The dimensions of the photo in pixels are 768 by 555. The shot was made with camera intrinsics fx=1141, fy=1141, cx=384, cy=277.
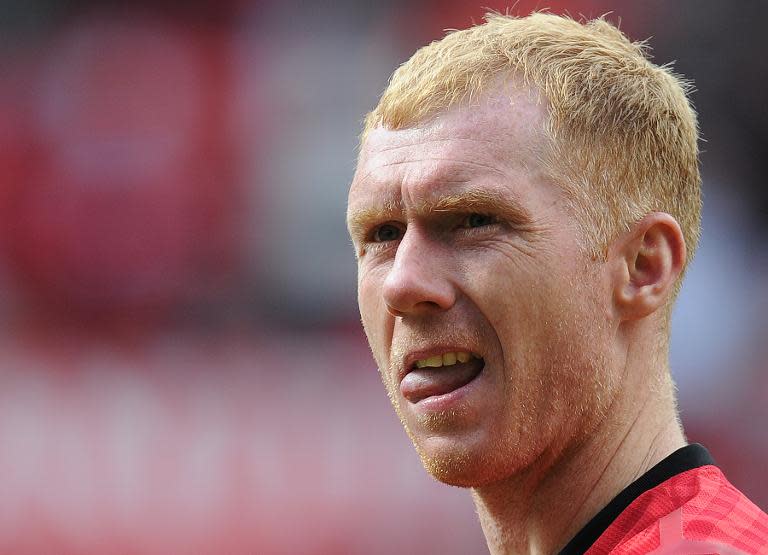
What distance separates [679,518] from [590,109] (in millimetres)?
908

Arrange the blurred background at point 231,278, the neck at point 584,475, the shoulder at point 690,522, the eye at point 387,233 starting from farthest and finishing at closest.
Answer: the blurred background at point 231,278 < the eye at point 387,233 < the neck at point 584,475 < the shoulder at point 690,522

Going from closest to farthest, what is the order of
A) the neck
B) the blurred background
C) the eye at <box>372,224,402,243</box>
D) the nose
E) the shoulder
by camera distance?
the shoulder → the nose → the neck → the eye at <box>372,224,402,243</box> → the blurred background

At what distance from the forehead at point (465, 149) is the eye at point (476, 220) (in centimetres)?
8

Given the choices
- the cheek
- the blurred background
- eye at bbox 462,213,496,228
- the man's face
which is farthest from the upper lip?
the blurred background

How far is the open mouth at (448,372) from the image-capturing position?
250 cm

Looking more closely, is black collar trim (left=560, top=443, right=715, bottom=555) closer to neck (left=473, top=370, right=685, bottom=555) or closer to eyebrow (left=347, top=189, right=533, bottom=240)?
neck (left=473, top=370, right=685, bottom=555)

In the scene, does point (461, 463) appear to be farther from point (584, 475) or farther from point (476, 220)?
point (476, 220)

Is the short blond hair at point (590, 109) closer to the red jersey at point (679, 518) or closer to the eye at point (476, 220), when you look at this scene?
the eye at point (476, 220)

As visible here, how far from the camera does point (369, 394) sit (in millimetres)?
7496

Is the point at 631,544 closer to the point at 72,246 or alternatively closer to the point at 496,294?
the point at 496,294

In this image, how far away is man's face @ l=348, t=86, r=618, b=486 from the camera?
2.46 m

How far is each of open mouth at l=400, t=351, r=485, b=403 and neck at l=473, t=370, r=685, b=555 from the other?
0.26 m

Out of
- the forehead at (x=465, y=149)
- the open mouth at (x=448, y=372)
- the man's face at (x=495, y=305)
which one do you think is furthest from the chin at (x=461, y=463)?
the forehead at (x=465, y=149)

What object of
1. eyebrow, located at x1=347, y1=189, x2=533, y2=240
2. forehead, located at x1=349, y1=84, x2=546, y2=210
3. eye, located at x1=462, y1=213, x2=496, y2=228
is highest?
forehead, located at x1=349, y1=84, x2=546, y2=210
